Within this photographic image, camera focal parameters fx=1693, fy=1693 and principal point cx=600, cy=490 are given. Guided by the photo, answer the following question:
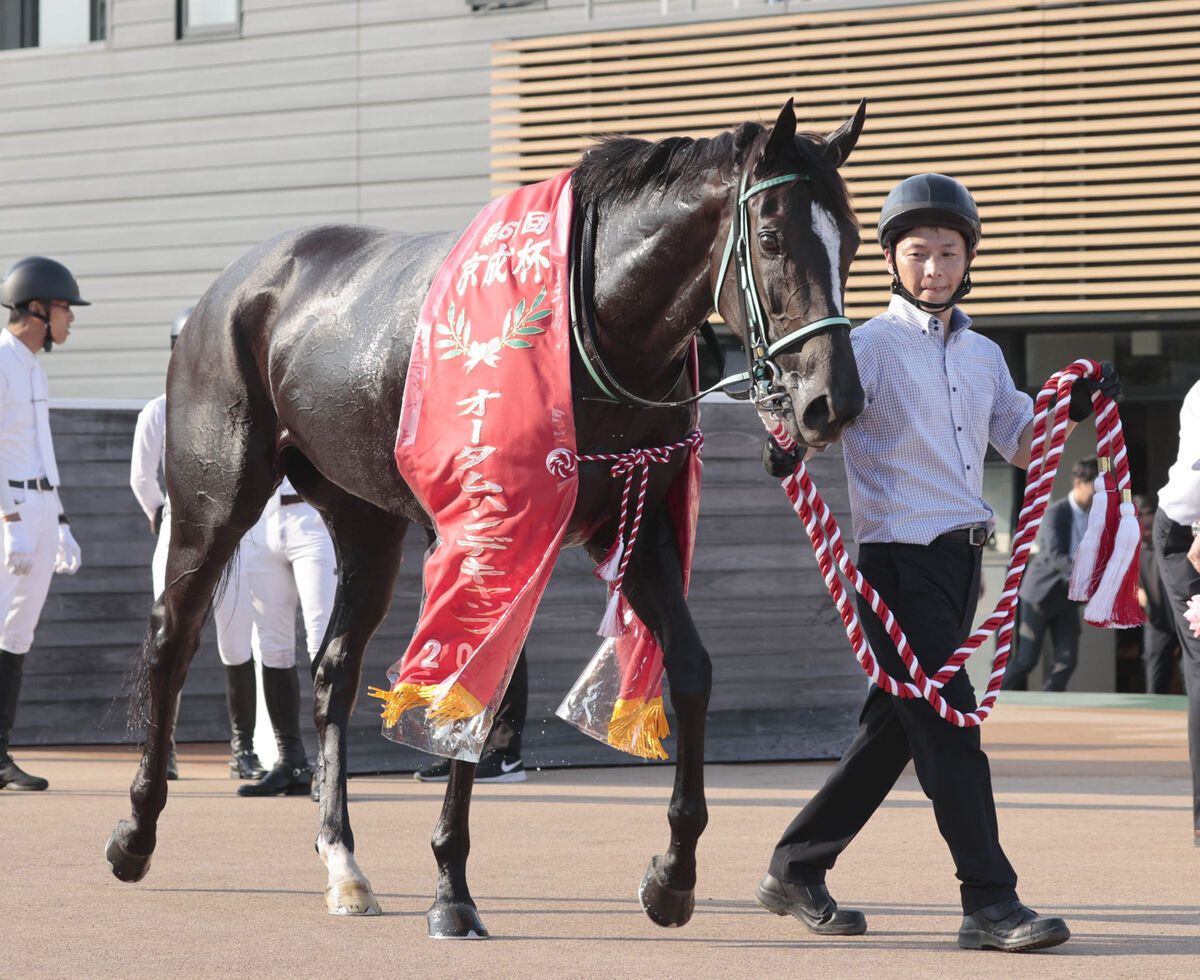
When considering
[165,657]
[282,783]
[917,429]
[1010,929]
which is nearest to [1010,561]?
[917,429]

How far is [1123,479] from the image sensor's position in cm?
472

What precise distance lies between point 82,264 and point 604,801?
11.3m

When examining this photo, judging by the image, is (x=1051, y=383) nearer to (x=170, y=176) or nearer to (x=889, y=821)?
(x=889, y=821)

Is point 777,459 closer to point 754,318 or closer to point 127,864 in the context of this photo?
point 754,318

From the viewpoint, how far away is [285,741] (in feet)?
25.0

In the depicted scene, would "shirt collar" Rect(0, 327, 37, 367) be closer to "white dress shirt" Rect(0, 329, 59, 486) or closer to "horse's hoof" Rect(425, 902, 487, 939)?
"white dress shirt" Rect(0, 329, 59, 486)

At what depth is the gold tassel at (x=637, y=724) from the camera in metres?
4.75

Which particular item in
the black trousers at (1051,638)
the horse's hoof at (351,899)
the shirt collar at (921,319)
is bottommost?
the black trousers at (1051,638)

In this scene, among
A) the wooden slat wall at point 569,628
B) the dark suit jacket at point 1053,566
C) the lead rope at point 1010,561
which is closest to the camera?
the lead rope at point 1010,561

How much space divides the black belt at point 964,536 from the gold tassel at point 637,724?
910mm

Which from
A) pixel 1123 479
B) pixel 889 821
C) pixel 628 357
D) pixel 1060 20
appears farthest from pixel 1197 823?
pixel 1060 20

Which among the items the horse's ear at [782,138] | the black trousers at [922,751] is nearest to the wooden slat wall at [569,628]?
the black trousers at [922,751]

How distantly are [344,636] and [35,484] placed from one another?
311cm

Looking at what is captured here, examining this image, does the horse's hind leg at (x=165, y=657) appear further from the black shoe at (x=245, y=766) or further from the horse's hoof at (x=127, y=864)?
the black shoe at (x=245, y=766)
